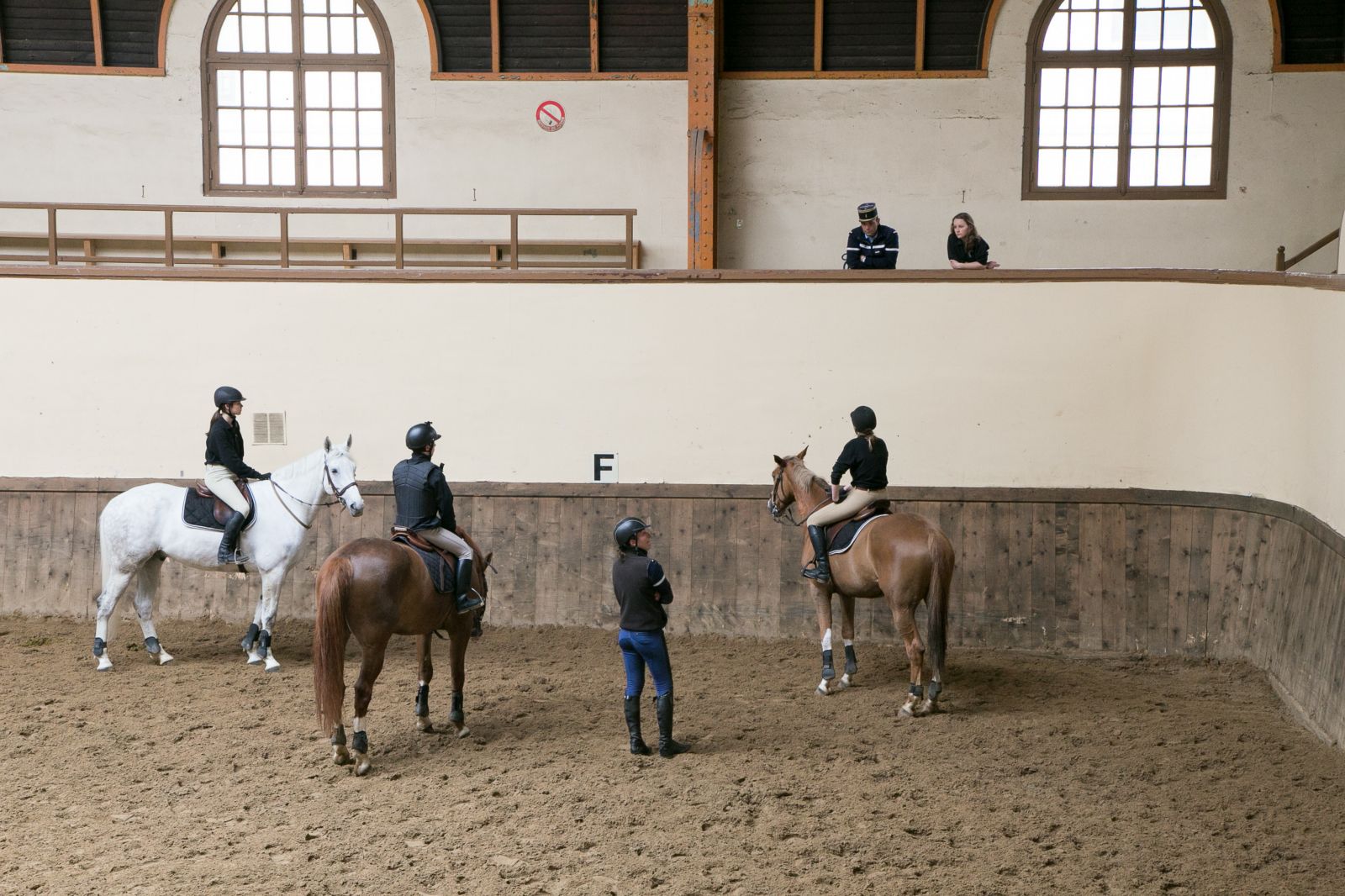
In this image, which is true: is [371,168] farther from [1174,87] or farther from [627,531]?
[1174,87]

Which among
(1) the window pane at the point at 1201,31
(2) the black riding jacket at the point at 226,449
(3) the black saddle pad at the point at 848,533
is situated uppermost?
(1) the window pane at the point at 1201,31

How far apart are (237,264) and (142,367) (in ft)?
10.5

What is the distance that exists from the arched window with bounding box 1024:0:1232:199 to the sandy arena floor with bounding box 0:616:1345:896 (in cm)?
577

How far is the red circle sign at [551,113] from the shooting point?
1329 cm

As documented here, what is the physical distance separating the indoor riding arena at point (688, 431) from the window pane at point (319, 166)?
204mm

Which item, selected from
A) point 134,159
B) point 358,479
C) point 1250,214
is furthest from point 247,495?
point 1250,214

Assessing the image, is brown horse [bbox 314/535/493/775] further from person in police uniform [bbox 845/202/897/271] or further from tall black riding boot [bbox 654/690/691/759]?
person in police uniform [bbox 845/202/897/271]

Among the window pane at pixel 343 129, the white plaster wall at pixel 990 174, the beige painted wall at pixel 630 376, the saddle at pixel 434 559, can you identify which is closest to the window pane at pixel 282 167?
the window pane at pixel 343 129

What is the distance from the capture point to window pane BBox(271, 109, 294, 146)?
13.4 metres

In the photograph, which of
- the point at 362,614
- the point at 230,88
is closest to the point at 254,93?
the point at 230,88

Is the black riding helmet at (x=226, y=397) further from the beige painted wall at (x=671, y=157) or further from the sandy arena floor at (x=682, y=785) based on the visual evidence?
the beige painted wall at (x=671, y=157)

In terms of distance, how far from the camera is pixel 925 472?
33.4 ft

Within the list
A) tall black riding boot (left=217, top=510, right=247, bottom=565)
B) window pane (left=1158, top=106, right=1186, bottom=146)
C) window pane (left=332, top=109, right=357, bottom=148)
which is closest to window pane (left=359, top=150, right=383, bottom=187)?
window pane (left=332, top=109, right=357, bottom=148)

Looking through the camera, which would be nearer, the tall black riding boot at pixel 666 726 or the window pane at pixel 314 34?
the tall black riding boot at pixel 666 726
